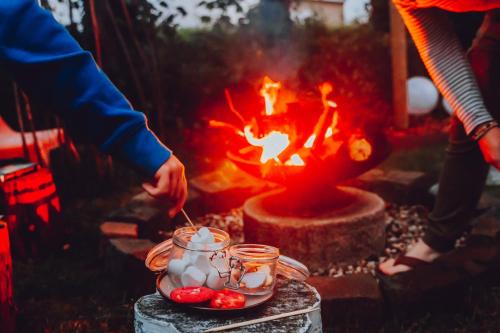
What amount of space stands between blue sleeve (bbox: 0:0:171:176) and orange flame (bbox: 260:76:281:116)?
2.38 metres

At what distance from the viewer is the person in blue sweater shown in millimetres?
1725

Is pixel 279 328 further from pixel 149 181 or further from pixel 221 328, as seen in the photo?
pixel 149 181

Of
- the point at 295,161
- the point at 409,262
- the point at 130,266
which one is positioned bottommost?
the point at 409,262

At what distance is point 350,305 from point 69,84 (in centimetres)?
181

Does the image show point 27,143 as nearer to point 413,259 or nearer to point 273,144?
point 273,144

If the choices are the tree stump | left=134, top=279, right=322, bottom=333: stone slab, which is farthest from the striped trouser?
left=134, top=279, right=322, bottom=333: stone slab

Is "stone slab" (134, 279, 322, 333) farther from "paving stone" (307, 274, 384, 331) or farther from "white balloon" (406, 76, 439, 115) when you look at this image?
"white balloon" (406, 76, 439, 115)

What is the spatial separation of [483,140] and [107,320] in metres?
2.08

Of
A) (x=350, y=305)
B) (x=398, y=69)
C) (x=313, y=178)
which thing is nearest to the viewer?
(x=350, y=305)

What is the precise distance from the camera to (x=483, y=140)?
256 cm

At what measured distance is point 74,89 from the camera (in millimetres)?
1778

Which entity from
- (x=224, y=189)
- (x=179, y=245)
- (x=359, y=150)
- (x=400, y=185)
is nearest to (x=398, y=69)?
(x=400, y=185)

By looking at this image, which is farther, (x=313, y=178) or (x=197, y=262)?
(x=313, y=178)

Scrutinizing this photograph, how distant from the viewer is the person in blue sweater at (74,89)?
5.66 ft
